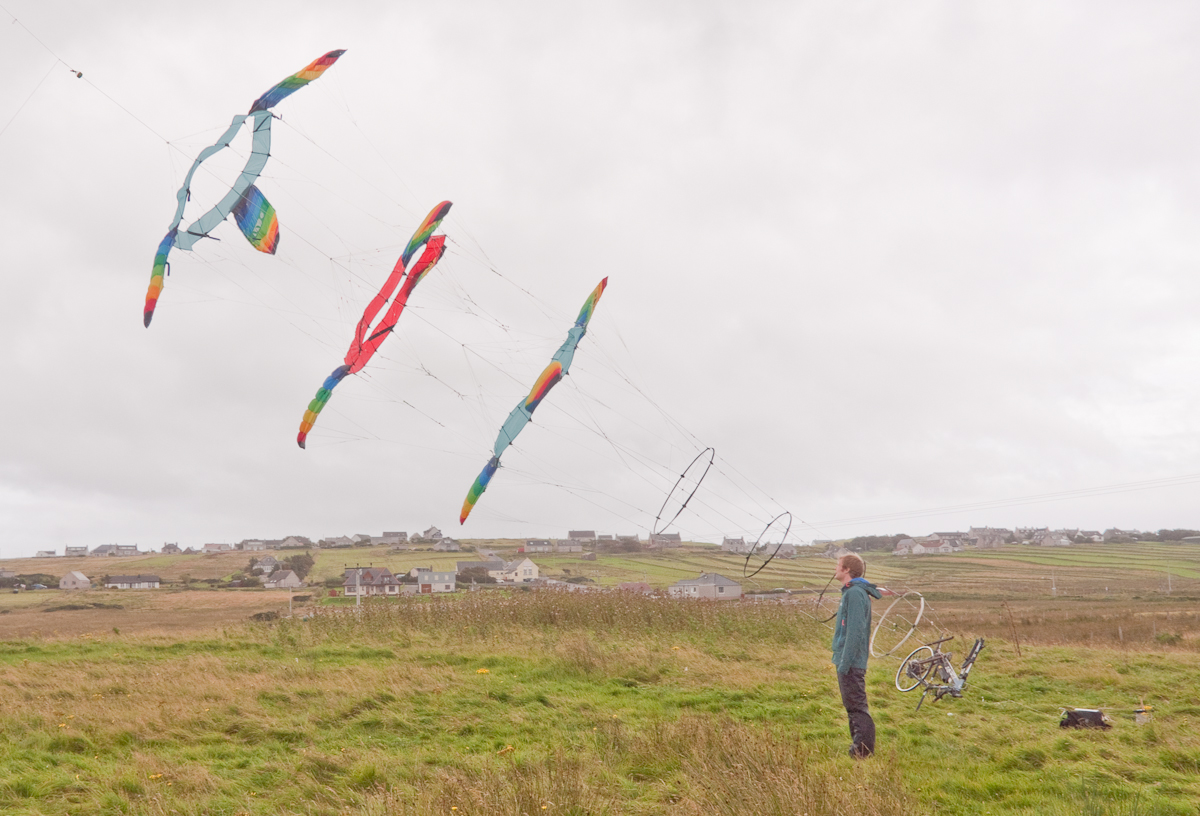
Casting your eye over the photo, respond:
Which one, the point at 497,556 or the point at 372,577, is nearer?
the point at 372,577

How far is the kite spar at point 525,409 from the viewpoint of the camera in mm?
13367

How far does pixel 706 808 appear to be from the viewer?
522 centimetres

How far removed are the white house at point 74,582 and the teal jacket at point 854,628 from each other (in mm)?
99157

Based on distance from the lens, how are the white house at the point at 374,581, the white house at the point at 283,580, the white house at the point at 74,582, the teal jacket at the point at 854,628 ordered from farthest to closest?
the white house at the point at 74,582, the white house at the point at 283,580, the white house at the point at 374,581, the teal jacket at the point at 854,628

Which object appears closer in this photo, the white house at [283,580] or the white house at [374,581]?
the white house at [374,581]

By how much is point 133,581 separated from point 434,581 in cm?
4016

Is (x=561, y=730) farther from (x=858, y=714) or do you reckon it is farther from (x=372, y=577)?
(x=372, y=577)

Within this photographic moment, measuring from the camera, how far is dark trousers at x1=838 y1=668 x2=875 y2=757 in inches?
282

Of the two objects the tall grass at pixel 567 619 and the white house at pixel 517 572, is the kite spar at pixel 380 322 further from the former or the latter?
the white house at pixel 517 572

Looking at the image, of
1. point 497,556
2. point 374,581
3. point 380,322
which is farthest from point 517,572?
point 380,322

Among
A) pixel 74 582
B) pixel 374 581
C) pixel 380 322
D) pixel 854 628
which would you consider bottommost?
pixel 74 582

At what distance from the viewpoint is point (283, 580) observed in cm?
8294

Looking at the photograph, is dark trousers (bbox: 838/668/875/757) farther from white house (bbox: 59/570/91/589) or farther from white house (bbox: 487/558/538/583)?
white house (bbox: 59/570/91/589)

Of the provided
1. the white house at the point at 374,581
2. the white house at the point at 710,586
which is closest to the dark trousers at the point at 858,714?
the white house at the point at 710,586
